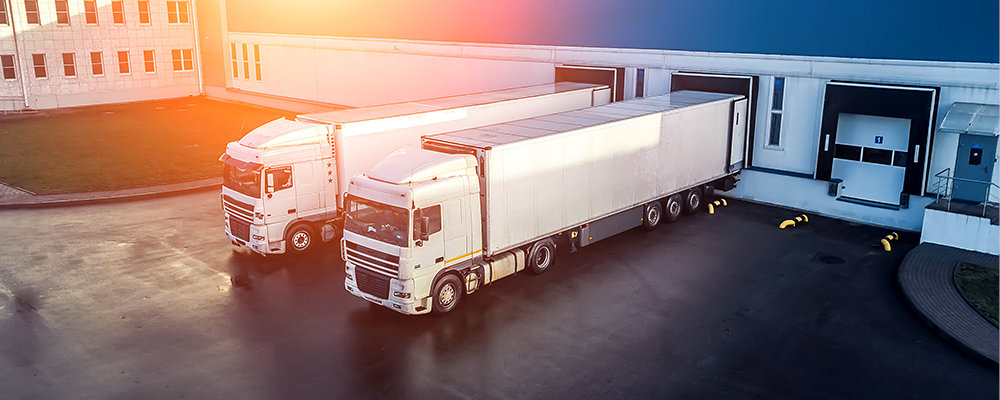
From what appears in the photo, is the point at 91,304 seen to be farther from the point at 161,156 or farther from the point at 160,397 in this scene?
the point at 161,156

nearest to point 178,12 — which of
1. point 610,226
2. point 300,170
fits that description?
point 300,170

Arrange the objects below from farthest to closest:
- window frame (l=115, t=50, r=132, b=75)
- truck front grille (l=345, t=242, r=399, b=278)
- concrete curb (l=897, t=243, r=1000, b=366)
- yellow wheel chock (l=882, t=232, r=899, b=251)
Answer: window frame (l=115, t=50, r=132, b=75) → yellow wheel chock (l=882, t=232, r=899, b=251) → truck front grille (l=345, t=242, r=399, b=278) → concrete curb (l=897, t=243, r=1000, b=366)

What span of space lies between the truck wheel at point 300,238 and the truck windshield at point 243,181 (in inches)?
54.4

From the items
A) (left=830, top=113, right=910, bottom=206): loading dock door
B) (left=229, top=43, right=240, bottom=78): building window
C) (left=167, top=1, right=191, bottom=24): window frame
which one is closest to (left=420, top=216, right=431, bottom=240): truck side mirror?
(left=830, top=113, right=910, bottom=206): loading dock door

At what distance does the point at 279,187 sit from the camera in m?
18.8

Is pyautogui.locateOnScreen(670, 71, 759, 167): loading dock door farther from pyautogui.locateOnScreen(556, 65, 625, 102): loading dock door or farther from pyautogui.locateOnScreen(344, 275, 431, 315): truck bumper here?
pyautogui.locateOnScreen(344, 275, 431, 315): truck bumper

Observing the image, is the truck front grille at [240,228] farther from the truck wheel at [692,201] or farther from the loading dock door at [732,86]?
the loading dock door at [732,86]

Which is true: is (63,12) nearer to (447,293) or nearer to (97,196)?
(97,196)

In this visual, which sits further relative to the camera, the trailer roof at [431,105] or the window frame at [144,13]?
the window frame at [144,13]

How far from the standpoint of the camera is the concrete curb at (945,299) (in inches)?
554

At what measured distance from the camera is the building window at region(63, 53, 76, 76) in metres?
45.6

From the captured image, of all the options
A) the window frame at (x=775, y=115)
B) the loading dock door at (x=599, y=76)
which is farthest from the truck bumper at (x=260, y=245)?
the window frame at (x=775, y=115)

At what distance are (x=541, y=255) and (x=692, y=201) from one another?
7.17 metres

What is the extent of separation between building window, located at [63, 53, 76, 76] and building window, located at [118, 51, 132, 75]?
8.73 ft
